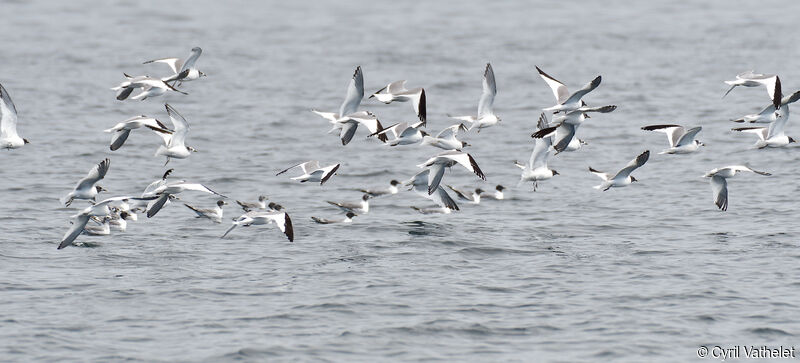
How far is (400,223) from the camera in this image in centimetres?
2923

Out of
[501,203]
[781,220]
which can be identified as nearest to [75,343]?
[501,203]

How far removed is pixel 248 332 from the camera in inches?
814

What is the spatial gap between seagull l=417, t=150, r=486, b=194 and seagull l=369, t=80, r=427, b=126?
82cm

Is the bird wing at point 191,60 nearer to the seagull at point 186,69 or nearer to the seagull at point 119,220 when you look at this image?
the seagull at point 186,69

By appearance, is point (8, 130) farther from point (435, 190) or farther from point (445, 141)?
point (435, 190)

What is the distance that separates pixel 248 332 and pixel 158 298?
2.73 m

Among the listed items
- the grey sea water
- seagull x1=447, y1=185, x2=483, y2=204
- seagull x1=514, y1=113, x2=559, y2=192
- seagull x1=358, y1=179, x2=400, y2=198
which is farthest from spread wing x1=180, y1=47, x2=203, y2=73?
seagull x1=514, y1=113, x2=559, y2=192

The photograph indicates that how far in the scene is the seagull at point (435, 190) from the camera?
2914 cm

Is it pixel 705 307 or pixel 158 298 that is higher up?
pixel 705 307

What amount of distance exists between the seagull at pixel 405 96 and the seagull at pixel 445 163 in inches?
32.2

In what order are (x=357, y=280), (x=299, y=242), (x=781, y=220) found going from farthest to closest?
(x=781, y=220)
(x=299, y=242)
(x=357, y=280)

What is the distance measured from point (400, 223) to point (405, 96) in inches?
181

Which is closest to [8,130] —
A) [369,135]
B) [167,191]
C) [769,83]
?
[167,191]

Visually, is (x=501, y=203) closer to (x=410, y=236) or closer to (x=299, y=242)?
(x=410, y=236)
